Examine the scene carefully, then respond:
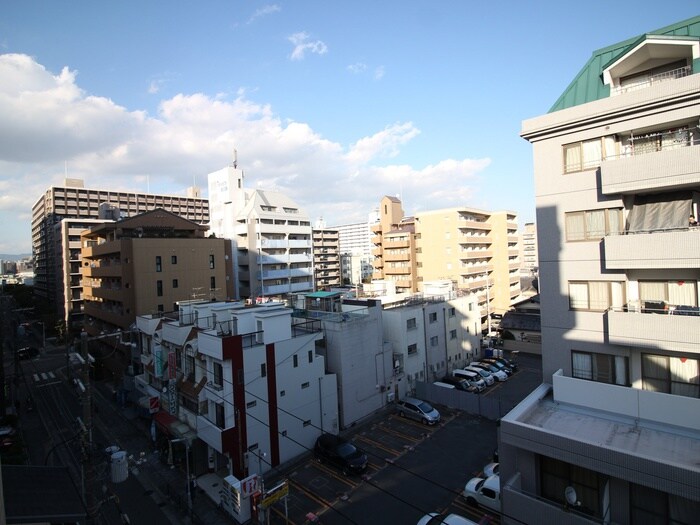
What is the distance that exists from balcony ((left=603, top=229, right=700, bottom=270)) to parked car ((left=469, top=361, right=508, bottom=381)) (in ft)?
73.3

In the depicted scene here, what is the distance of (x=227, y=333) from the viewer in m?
19.3

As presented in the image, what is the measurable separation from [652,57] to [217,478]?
23.8 m

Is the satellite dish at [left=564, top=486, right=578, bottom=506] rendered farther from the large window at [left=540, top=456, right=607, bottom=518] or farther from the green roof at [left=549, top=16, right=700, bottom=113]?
the green roof at [left=549, top=16, right=700, bottom=113]

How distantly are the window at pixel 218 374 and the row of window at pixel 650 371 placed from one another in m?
14.3

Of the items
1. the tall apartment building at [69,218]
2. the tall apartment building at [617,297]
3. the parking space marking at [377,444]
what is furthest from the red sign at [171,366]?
the tall apartment building at [69,218]

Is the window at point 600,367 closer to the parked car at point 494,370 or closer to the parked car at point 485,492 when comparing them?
the parked car at point 485,492

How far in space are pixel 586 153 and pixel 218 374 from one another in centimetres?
1726

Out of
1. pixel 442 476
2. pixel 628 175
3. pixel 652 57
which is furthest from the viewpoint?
pixel 442 476

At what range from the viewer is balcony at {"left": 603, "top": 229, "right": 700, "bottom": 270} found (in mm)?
9633

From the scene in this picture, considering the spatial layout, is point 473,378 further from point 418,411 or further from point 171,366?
point 171,366

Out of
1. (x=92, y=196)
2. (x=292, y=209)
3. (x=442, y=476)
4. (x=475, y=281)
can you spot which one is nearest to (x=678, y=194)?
(x=442, y=476)

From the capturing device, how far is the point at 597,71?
490 inches

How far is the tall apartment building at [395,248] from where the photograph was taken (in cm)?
5112

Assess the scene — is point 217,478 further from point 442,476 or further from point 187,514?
point 442,476
